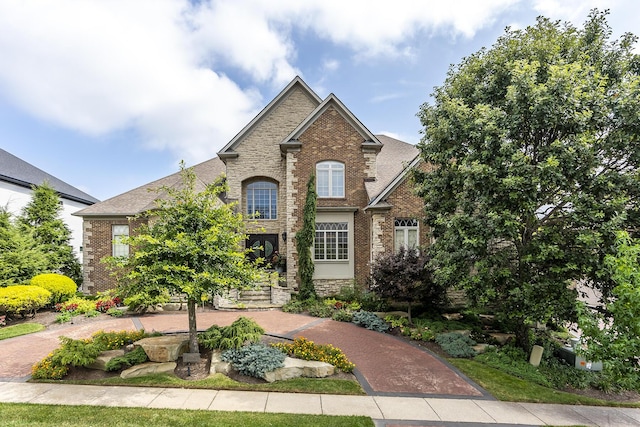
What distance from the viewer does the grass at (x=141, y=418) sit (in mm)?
5027

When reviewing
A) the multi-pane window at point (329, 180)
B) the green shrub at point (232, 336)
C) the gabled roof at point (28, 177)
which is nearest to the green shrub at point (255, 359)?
the green shrub at point (232, 336)

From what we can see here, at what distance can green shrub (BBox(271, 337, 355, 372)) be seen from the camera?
24.7 feet

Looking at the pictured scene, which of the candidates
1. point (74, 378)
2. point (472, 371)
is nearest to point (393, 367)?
point (472, 371)

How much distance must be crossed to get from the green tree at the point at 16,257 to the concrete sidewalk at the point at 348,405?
9714mm

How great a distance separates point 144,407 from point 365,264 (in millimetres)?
11858

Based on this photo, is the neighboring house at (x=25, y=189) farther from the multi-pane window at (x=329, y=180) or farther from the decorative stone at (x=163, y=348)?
the multi-pane window at (x=329, y=180)

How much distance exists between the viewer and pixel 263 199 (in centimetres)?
1806

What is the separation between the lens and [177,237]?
280 inches

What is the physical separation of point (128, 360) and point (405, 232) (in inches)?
470

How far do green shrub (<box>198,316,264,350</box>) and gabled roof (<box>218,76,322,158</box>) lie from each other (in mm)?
11476

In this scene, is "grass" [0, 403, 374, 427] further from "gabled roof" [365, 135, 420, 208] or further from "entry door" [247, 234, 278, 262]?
"entry door" [247, 234, 278, 262]

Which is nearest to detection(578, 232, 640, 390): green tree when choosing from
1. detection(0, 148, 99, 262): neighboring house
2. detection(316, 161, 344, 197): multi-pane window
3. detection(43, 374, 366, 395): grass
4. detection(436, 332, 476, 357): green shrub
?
detection(436, 332, 476, 357): green shrub

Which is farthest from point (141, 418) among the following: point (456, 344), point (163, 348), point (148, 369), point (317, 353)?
point (456, 344)

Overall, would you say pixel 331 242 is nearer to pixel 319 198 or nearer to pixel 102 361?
pixel 319 198
